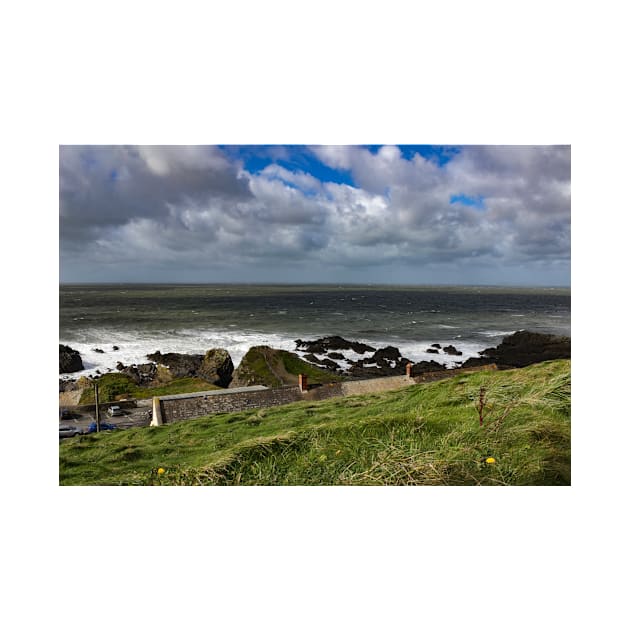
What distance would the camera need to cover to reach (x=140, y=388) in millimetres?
3883

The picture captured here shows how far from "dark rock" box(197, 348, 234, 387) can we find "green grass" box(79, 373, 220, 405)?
6 centimetres

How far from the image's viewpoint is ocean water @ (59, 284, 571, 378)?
3.95 m

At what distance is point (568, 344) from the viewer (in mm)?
3664

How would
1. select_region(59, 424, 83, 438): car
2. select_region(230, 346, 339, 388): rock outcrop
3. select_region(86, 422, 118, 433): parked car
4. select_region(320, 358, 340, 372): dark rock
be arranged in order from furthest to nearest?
select_region(320, 358, 340, 372): dark rock < select_region(230, 346, 339, 388): rock outcrop < select_region(86, 422, 118, 433): parked car < select_region(59, 424, 83, 438): car

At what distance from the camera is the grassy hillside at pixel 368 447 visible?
3129mm

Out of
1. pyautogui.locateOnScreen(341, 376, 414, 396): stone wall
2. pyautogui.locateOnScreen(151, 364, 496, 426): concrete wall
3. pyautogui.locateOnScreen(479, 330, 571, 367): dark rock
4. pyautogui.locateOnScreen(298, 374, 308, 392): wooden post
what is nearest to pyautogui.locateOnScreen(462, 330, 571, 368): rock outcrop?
pyautogui.locateOnScreen(479, 330, 571, 367): dark rock

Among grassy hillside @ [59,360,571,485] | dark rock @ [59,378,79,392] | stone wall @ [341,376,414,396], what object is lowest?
grassy hillside @ [59,360,571,485]

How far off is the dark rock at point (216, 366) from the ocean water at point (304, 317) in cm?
6

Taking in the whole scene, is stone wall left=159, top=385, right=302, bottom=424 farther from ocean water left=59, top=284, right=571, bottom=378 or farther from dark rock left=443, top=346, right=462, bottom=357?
dark rock left=443, top=346, right=462, bottom=357

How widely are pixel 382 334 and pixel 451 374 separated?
86 cm

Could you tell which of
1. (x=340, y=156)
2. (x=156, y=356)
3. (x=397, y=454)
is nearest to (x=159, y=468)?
(x=156, y=356)

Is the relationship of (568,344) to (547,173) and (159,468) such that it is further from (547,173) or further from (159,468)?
(159,468)

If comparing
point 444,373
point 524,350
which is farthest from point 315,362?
point 524,350

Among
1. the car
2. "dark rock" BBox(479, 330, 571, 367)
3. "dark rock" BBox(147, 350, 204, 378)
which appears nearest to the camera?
the car
